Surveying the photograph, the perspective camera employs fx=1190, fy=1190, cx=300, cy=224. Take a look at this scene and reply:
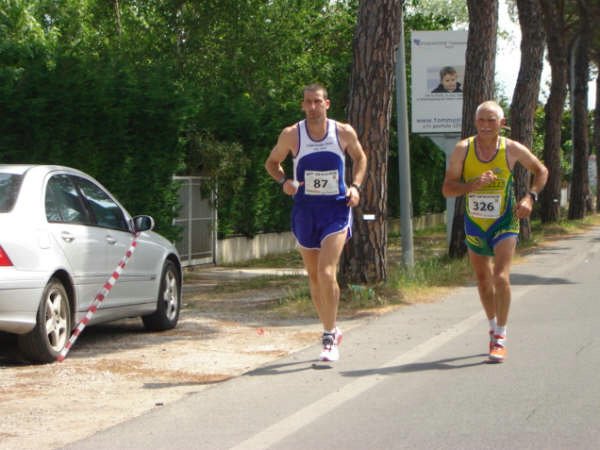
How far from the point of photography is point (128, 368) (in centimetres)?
876

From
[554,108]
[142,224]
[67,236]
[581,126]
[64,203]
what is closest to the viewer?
[67,236]

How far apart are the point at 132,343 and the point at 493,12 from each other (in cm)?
1162

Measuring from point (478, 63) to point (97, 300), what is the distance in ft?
37.8

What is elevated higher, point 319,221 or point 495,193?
point 495,193

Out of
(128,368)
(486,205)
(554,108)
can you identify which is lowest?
(128,368)

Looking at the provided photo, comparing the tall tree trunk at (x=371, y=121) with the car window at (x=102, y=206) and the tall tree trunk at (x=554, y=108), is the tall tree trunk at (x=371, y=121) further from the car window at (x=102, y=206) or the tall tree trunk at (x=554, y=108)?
the tall tree trunk at (x=554, y=108)

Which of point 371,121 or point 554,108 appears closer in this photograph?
point 371,121

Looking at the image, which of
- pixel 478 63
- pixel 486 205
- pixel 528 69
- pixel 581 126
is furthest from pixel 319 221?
pixel 581 126

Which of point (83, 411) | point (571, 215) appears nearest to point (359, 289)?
point (83, 411)

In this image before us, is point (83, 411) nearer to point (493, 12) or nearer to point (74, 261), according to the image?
point (74, 261)

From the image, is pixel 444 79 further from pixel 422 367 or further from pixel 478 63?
pixel 422 367

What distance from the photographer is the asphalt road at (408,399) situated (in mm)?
6105

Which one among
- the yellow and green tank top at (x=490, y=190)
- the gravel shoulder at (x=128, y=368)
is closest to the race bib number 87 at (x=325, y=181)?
the yellow and green tank top at (x=490, y=190)

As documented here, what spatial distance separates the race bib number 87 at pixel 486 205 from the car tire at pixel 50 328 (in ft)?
10.3
